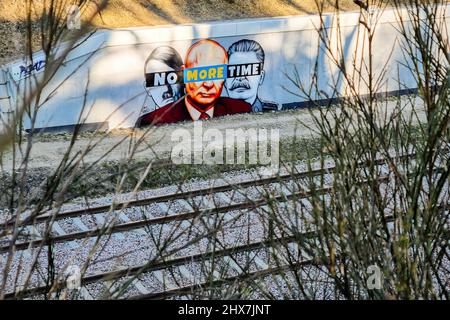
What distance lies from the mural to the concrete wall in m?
0.15

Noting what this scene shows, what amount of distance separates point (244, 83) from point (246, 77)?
19cm

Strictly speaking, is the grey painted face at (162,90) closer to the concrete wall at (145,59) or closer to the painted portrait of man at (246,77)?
the concrete wall at (145,59)

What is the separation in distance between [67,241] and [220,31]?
37.2 feet

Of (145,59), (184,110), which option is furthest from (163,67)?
(184,110)

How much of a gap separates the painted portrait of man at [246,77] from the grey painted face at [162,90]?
1.72 metres

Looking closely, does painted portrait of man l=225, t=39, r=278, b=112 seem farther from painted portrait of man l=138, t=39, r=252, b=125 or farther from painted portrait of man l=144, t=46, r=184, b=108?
painted portrait of man l=144, t=46, r=184, b=108

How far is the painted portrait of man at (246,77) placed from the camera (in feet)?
79.4

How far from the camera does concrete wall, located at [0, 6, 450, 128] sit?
21.2 meters

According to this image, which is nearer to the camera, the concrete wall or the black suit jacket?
the concrete wall

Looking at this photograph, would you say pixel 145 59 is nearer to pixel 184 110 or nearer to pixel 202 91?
pixel 184 110

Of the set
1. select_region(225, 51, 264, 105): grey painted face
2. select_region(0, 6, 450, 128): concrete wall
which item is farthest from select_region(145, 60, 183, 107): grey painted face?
select_region(225, 51, 264, 105): grey painted face

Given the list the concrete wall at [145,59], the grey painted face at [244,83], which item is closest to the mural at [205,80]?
the grey painted face at [244,83]
